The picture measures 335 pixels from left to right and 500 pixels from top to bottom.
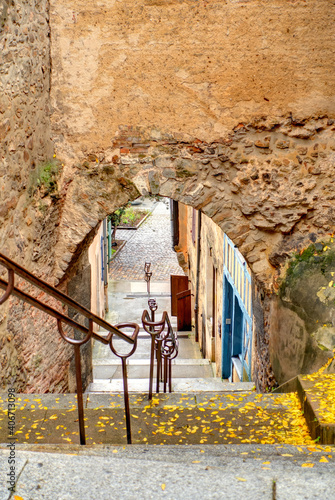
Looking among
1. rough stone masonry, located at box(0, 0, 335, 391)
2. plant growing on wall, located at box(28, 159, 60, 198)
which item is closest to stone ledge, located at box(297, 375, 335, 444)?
rough stone masonry, located at box(0, 0, 335, 391)

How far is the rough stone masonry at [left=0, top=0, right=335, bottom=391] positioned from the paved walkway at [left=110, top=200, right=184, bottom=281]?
11502 mm

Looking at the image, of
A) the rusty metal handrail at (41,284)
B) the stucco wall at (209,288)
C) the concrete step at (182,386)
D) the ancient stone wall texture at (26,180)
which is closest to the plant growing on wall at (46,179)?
the ancient stone wall texture at (26,180)

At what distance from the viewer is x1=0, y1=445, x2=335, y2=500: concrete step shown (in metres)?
1.97

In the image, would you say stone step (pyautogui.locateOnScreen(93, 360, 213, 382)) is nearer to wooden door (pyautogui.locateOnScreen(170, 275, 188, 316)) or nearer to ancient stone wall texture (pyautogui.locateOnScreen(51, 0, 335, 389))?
wooden door (pyautogui.locateOnScreen(170, 275, 188, 316))

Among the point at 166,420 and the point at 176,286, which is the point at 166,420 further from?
the point at 176,286

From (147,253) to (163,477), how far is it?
18.0 metres

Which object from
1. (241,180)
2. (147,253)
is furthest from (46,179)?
(147,253)

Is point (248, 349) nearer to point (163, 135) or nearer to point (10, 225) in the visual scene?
point (163, 135)

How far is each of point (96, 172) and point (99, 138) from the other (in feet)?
1.17

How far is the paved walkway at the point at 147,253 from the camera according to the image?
1766cm

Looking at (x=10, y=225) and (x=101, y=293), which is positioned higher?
(x=10, y=225)

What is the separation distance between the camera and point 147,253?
20.1m

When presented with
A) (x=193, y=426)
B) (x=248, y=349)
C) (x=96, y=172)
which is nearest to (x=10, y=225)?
(x=96, y=172)

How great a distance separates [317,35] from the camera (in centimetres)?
514
